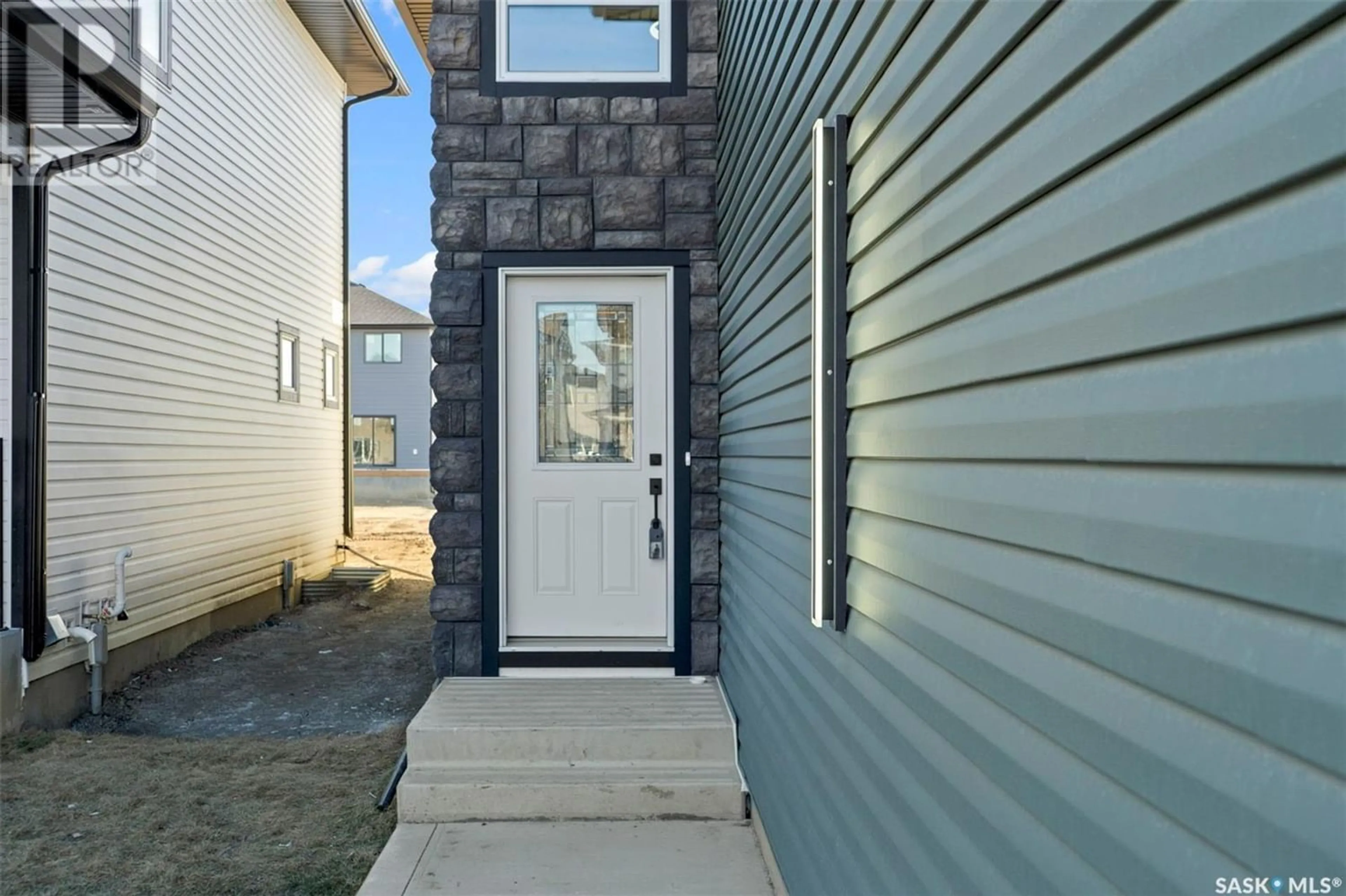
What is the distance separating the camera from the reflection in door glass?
4312mm

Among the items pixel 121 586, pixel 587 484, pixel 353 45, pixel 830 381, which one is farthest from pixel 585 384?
pixel 353 45

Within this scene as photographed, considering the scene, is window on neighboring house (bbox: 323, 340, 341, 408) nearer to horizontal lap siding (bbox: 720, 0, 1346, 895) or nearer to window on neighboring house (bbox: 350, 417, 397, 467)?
horizontal lap siding (bbox: 720, 0, 1346, 895)

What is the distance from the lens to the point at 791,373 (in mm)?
2559

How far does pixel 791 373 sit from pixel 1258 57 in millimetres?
1825

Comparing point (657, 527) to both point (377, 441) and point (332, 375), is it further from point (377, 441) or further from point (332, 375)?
point (377, 441)

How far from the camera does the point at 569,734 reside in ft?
11.4

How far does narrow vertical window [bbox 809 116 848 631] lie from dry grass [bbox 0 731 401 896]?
2000mm

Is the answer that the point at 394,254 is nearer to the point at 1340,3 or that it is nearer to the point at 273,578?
the point at 273,578

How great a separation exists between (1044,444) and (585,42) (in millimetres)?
3905

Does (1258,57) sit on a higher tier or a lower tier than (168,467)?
higher

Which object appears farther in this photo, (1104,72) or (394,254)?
(394,254)

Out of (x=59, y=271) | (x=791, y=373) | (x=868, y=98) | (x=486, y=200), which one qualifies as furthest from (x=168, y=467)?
(x=868, y=98)

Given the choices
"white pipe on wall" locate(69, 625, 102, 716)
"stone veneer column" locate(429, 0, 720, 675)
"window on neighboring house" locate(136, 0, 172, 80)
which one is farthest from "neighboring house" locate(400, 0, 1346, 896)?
"window on neighboring house" locate(136, 0, 172, 80)

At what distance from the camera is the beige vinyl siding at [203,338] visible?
16.5ft
